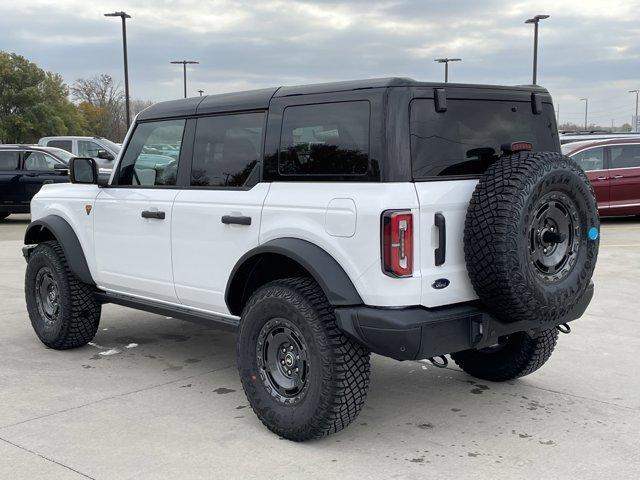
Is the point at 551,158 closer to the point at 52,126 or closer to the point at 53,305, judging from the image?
the point at 53,305

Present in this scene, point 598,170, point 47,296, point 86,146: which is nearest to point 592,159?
point 598,170

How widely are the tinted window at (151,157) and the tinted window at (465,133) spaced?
1.85m

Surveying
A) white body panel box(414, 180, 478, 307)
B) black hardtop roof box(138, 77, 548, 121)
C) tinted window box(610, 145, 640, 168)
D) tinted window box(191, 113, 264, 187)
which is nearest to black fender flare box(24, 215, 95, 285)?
black hardtop roof box(138, 77, 548, 121)

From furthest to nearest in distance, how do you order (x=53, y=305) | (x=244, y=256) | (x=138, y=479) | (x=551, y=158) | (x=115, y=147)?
(x=115, y=147) → (x=53, y=305) → (x=244, y=256) → (x=551, y=158) → (x=138, y=479)

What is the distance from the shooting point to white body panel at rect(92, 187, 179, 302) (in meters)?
4.89

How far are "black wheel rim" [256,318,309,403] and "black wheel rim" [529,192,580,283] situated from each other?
4.25 feet

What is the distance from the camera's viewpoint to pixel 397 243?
357 cm

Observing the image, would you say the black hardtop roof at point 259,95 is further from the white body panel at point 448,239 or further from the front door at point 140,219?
the white body panel at point 448,239

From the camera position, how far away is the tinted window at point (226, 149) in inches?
175

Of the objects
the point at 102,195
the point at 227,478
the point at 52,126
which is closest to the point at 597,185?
the point at 102,195

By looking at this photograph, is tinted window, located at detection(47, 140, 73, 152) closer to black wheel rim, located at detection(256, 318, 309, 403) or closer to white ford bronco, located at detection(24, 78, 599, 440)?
white ford bronco, located at detection(24, 78, 599, 440)

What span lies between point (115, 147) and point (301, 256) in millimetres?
18233

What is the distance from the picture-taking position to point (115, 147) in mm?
20953

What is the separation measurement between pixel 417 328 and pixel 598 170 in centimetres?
1233
